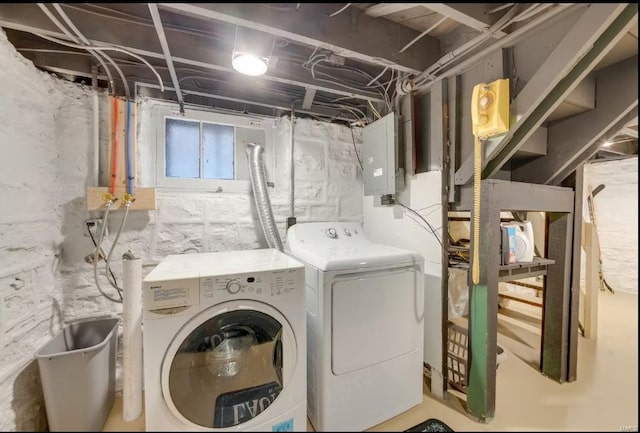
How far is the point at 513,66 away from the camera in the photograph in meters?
1.27

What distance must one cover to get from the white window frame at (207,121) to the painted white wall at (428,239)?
1095 millimetres

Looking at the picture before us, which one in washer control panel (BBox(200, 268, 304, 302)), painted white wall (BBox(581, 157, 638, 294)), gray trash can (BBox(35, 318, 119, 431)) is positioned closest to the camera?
painted white wall (BBox(581, 157, 638, 294))

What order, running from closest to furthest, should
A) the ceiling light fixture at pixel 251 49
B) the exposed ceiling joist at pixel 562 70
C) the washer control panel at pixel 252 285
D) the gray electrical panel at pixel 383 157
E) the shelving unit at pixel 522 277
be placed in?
1. the exposed ceiling joist at pixel 562 70
2. the washer control panel at pixel 252 285
3. the ceiling light fixture at pixel 251 49
4. the shelving unit at pixel 522 277
5. the gray electrical panel at pixel 383 157

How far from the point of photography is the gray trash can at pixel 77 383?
96 centimetres

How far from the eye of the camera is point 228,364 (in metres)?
1.20

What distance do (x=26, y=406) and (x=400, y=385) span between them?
1.77 meters

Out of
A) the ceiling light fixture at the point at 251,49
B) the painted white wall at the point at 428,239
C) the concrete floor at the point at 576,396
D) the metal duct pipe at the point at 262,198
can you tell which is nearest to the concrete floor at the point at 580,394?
the concrete floor at the point at 576,396

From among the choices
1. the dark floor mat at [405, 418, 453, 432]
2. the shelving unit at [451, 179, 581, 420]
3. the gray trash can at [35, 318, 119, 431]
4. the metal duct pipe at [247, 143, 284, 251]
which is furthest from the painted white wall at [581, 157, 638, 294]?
the gray trash can at [35, 318, 119, 431]

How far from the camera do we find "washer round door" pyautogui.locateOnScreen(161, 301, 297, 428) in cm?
105

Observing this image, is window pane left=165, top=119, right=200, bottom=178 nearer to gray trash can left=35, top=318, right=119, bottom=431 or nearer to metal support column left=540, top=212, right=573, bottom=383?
gray trash can left=35, top=318, right=119, bottom=431

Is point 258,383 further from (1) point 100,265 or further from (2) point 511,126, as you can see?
(2) point 511,126

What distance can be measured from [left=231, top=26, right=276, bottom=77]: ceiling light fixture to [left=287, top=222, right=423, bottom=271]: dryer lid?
1.03 metres

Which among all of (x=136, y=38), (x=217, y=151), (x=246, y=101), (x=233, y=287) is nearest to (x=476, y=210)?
(x=233, y=287)

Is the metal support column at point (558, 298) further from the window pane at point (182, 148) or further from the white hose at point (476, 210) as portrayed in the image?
the window pane at point (182, 148)
